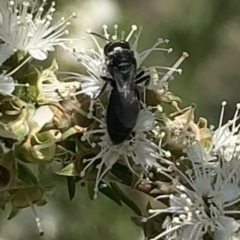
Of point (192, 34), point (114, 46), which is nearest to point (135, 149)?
point (114, 46)

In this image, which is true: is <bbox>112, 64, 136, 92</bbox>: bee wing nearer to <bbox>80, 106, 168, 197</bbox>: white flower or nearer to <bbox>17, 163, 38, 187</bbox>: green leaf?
<bbox>80, 106, 168, 197</bbox>: white flower

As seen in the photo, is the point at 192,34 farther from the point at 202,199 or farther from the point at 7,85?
the point at 7,85

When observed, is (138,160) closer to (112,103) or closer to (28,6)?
(112,103)

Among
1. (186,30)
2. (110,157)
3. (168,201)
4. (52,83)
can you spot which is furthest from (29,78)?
(186,30)

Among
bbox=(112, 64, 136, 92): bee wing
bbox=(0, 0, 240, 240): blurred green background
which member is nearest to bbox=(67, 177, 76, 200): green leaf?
bbox=(112, 64, 136, 92): bee wing

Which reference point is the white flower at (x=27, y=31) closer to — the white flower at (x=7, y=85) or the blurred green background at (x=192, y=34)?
the white flower at (x=7, y=85)
